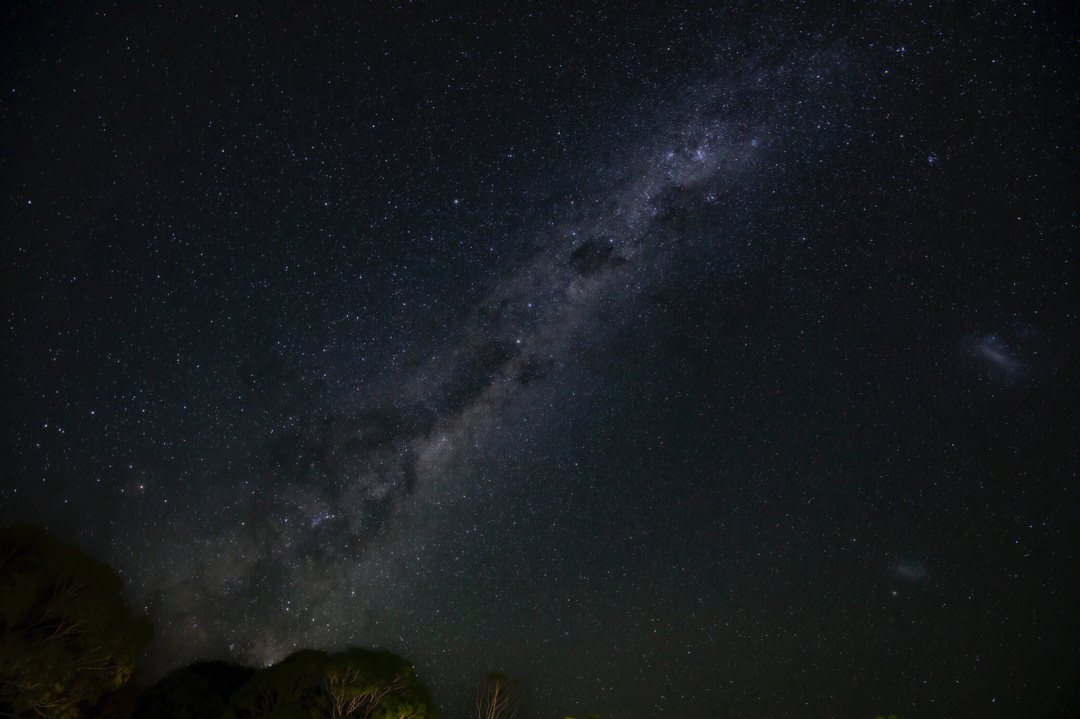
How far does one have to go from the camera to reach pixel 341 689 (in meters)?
11.8

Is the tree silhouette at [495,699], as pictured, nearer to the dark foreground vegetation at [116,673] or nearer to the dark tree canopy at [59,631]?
the dark foreground vegetation at [116,673]

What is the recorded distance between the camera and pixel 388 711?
38.5 ft

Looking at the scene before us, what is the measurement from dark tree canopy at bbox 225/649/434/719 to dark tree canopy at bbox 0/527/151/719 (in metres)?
2.44

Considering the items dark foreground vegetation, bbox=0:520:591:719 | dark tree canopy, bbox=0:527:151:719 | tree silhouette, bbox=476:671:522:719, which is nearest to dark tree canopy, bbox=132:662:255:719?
dark foreground vegetation, bbox=0:520:591:719

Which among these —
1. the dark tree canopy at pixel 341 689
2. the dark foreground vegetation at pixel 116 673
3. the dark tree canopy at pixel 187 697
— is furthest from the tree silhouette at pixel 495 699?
the dark tree canopy at pixel 187 697

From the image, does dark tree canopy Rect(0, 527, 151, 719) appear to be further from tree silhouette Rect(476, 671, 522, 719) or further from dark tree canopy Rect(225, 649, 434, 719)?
tree silhouette Rect(476, 671, 522, 719)

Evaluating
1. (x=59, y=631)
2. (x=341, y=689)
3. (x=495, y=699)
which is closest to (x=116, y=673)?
(x=59, y=631)

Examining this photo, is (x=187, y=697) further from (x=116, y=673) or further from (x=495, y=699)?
(x=495, y=699)

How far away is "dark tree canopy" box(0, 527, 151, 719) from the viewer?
862 centimetres

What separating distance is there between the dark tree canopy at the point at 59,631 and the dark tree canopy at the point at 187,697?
53.3 inches

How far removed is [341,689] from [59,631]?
194 inches

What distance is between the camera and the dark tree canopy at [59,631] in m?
8.62

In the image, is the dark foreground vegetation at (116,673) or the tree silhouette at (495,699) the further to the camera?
the tree silhouette at (495,699)

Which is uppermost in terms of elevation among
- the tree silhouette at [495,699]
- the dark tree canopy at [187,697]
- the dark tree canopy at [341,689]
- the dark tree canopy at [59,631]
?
the dark tree canopy at [59,631]
